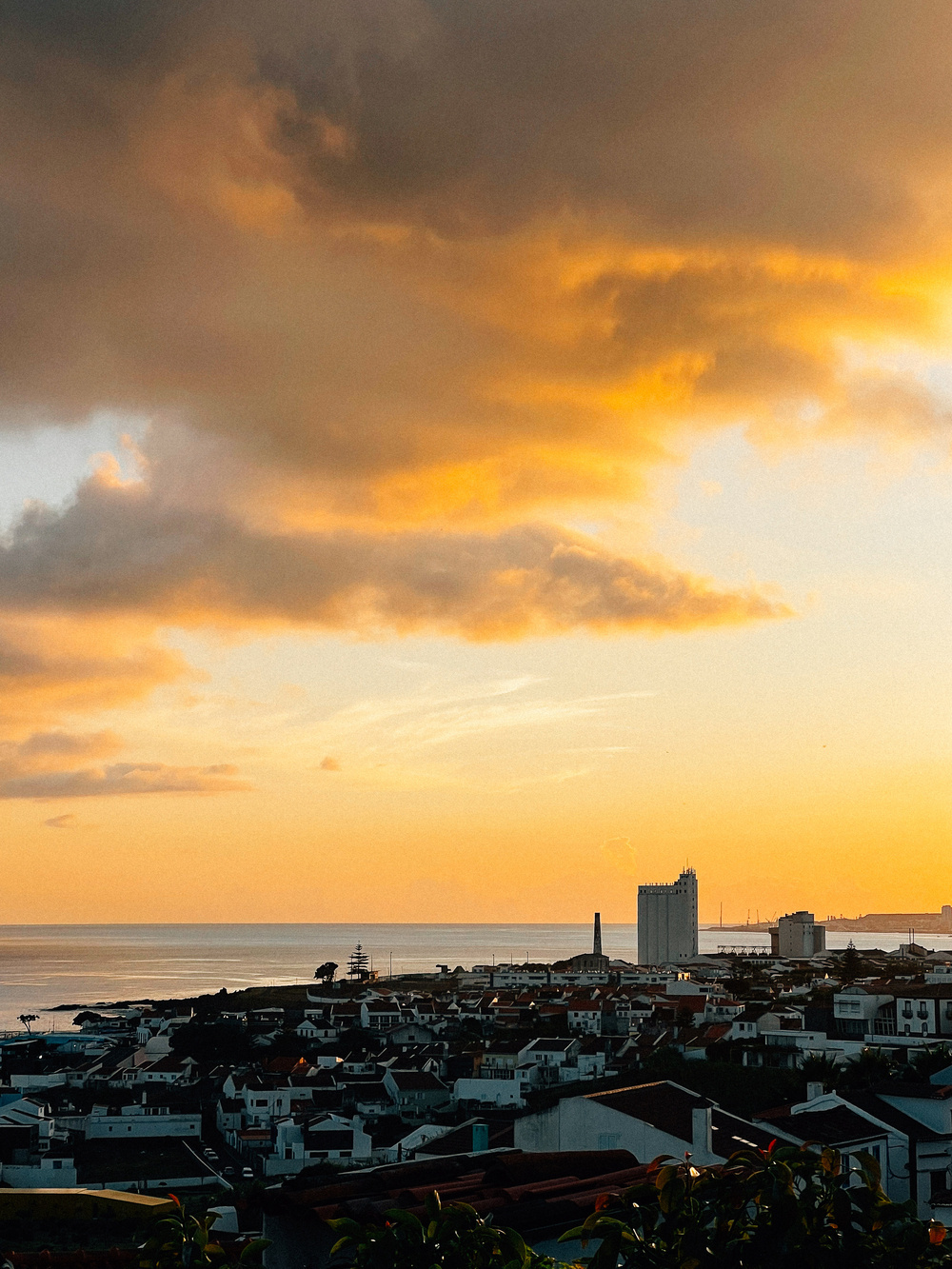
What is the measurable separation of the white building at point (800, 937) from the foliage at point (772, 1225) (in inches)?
6085

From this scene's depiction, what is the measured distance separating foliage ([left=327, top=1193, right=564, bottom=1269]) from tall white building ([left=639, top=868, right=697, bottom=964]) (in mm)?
145671

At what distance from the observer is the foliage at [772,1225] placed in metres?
5.88

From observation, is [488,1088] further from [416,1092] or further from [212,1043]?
[212,1043]

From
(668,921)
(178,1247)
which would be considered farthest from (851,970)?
(178,1247)

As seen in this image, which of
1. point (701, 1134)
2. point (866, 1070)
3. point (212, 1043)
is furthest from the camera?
point (212, 1043)

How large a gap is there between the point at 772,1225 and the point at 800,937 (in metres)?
157

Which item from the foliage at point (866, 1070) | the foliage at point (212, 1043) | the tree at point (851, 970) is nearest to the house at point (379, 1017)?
the foliage at point (212, 1043)

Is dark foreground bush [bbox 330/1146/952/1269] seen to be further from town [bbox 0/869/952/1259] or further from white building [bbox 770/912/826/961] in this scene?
white building [bbox 770/912/826/961]

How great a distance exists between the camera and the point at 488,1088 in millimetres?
59531

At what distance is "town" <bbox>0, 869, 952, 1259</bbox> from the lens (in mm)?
17953

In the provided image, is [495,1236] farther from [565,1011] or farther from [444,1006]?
[444,1006]

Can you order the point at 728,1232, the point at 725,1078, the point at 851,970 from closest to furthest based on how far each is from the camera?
the point at 728,1232, the point at 725,1078, the point at 851,970

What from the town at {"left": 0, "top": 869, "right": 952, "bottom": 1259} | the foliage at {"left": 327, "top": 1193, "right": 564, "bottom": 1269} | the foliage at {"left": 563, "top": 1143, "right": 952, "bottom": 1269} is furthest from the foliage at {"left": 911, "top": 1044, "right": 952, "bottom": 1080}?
the foliage at {"left": 327, "top": 1193, "right": 564, "bottom": 1269}

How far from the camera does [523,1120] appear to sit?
1908cm
